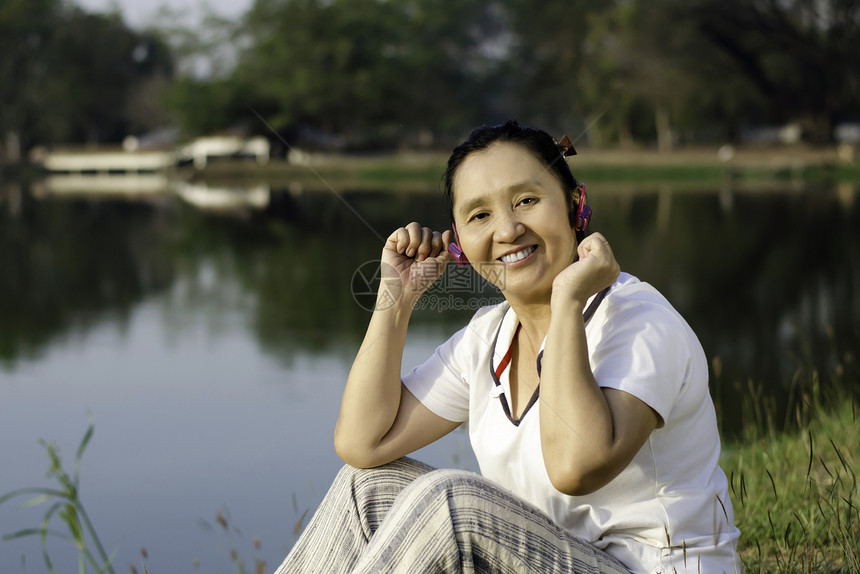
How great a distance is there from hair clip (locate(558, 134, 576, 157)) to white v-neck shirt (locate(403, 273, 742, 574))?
32 cm

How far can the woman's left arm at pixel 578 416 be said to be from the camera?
5.70 feet

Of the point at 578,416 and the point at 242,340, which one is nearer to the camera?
the point at 578,416

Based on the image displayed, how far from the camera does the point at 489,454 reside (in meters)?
2.03

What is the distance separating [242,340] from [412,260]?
22.6ft

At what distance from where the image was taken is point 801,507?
313 cm

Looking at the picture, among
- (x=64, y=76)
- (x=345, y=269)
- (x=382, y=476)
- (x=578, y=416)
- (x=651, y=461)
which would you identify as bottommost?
(x=345, y=269)

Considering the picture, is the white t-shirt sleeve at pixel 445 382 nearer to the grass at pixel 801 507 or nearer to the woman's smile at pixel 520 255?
the woman's smile at pixel 520 255

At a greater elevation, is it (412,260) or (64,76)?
(64,76)

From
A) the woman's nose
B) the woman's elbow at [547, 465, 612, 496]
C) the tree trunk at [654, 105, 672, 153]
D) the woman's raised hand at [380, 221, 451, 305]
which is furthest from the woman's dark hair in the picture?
the tree trunk at [654, 105, 672, 153]

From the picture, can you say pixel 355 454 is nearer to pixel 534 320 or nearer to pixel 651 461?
pixel 534 320

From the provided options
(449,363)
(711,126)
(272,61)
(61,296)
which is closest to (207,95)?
(272,61)

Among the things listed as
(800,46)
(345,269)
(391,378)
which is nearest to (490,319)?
(391,378)

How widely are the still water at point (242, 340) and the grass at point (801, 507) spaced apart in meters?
0.48

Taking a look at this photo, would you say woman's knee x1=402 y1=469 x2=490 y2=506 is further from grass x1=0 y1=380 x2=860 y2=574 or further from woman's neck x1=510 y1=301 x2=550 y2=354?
grass x1=0 y1=380 x2=860 y2=574
